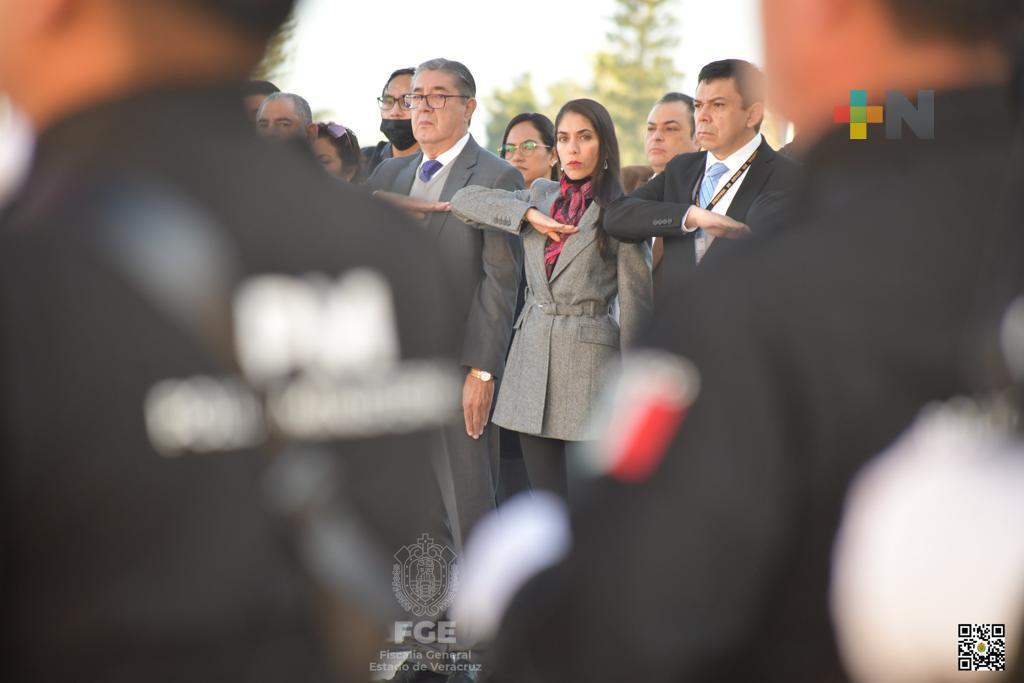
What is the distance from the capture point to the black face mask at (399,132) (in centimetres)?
586

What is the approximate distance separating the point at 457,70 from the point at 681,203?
1.29 metres

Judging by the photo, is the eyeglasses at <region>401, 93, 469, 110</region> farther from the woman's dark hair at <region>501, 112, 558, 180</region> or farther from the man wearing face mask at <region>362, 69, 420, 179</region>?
the woman's dark hair at <region>501, 112, 558, 180</region>

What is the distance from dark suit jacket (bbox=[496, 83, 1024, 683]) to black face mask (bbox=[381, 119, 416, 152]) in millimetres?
4807

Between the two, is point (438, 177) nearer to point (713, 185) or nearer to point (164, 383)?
point (713, 185)

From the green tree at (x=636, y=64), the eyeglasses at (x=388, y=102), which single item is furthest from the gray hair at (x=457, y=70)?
the green tree at (x=636, y=64)

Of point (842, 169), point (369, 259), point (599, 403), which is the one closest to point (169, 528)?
point (369, 259)

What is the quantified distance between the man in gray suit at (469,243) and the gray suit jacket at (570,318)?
14cm

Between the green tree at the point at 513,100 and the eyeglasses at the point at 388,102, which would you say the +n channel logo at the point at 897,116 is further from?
the green tree at the point at 513,100

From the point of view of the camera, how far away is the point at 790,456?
112cm

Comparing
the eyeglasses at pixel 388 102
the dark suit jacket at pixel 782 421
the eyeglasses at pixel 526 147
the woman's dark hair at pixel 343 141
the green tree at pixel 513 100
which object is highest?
the green tree at pixel 513 100

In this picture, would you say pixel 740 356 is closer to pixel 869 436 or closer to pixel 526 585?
A: pixel 869 436

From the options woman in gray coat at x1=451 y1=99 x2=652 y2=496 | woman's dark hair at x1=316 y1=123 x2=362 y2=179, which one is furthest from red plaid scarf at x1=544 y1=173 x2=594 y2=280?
woman's dark hair at x1=316 y1=123 x2=362 y2=179

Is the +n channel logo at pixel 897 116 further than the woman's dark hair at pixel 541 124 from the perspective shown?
No

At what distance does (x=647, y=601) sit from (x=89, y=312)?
1.83 ft
